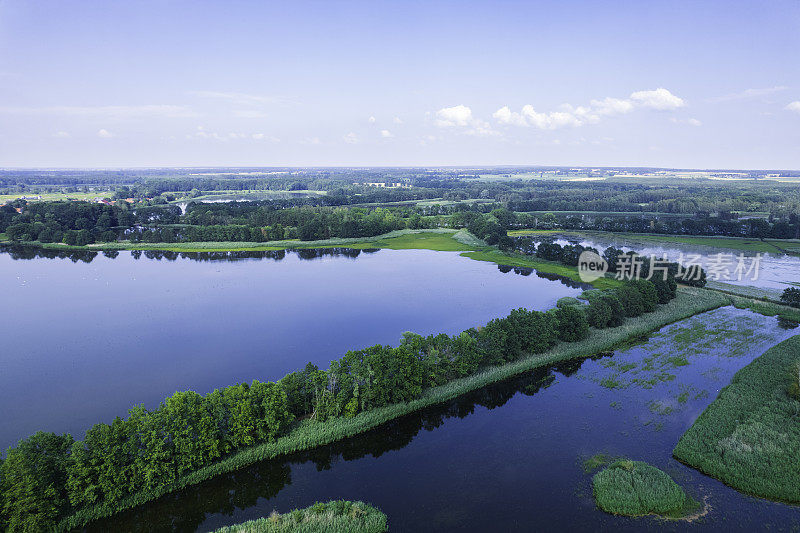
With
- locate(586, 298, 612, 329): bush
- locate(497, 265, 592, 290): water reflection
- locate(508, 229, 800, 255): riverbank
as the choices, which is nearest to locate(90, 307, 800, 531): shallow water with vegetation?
locate(586, 298, 612, 329): bush

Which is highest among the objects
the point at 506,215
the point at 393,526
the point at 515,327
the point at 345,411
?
the point at 506,215

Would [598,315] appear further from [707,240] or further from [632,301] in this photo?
[707,240]

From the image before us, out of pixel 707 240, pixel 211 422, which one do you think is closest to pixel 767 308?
pixel 707 240

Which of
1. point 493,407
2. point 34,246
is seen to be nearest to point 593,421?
point 493,407

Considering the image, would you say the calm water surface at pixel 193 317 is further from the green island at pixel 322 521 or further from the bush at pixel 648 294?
the green island at pixel 322 521

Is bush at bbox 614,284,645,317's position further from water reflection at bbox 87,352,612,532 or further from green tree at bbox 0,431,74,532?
green tree at bbox 0,431,74,532

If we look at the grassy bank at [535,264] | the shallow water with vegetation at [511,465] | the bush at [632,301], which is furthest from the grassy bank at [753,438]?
the grassy bank at [535,264]

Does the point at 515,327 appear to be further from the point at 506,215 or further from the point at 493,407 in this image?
the point at 506,215

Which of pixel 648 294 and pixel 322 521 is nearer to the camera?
pixel 322 521
